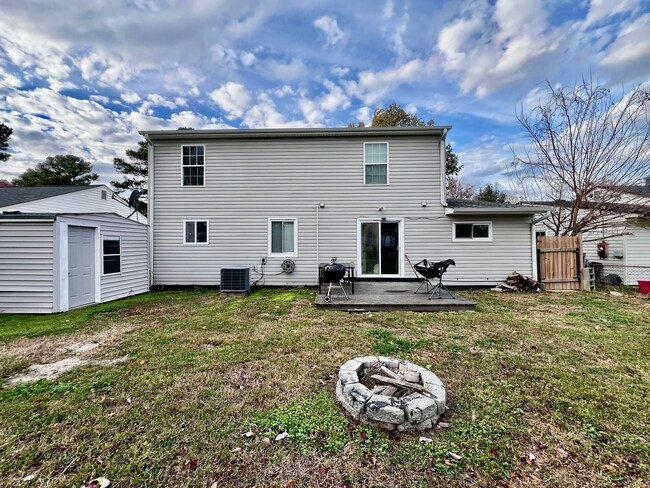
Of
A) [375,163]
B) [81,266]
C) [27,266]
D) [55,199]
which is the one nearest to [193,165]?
[81,266]

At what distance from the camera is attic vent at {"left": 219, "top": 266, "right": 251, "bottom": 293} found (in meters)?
8.39

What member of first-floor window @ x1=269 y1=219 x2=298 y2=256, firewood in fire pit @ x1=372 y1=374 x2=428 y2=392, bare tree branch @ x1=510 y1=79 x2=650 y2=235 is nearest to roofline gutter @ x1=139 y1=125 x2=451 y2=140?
first-floor window @ x1=269 y1=219 x2=298 y2=256

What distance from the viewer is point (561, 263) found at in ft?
28.8

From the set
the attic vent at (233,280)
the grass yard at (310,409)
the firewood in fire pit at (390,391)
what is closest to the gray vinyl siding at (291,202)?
the attic vent at (233,280)

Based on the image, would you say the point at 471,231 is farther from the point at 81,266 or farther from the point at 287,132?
the point at 81,266

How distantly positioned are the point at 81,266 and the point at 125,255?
1347mm

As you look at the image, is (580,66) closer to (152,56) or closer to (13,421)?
(152,56)

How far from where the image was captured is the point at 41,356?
369 cm

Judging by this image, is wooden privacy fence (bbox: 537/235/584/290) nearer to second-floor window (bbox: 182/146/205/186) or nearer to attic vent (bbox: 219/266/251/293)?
attic vent (bbox: 219/266/251/293)

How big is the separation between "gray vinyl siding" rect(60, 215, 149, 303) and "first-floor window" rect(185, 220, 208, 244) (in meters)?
1.28

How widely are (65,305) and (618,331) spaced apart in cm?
1099

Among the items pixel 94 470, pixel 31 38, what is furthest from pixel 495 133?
pixel 31 38

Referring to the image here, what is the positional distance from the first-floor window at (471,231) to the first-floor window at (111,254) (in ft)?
33.7

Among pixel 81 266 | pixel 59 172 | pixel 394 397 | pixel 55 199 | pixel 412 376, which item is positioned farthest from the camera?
pixel 59 172
